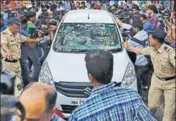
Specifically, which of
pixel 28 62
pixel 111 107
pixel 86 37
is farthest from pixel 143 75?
pixel 111 107

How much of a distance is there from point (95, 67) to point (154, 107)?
347 centimetres

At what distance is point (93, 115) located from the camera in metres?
2.67

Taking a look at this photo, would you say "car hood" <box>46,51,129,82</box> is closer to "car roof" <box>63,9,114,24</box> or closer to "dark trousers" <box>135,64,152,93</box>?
"car roof" <box>63,9,114,24</box>

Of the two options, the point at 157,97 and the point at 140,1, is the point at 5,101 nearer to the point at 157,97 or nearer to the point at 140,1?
the point at 157,97

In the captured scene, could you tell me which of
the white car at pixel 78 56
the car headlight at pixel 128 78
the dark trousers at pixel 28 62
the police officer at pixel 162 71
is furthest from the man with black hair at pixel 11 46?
the police officer at pixel 162 71

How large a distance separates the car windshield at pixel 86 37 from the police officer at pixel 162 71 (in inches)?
47.1

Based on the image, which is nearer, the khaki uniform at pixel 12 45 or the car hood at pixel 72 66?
the car hood at pixel 72 66

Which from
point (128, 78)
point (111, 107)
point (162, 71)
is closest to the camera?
point (111, 107)

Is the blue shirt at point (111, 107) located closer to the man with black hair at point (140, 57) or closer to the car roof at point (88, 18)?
the man with black hair at point (140, 57)

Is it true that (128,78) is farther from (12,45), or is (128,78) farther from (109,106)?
(109,106)

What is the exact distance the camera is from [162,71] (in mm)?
5750

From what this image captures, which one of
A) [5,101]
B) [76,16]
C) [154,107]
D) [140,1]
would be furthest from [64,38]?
[140,1]

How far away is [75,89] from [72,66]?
49cm

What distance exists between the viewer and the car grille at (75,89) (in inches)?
241
